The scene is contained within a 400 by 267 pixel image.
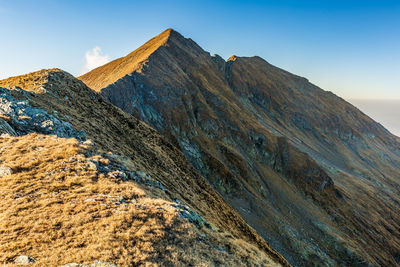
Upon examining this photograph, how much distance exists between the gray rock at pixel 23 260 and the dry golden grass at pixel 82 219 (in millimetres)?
210

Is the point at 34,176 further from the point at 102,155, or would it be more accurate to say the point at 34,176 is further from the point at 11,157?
the point at 102,155

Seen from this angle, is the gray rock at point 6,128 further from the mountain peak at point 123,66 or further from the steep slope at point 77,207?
the mountain peak at point 123,66

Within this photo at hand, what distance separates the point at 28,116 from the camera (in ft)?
50.8

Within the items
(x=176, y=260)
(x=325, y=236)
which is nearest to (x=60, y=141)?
(x=176, y=260)

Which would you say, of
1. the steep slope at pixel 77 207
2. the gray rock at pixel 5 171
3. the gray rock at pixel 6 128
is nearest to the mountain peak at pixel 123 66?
the steep slope at pixel 77 207

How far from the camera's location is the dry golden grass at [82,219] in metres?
7.83

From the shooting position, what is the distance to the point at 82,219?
920cm

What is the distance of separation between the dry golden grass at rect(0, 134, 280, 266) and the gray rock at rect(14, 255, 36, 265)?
0.69ft

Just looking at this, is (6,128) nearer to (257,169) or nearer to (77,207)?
(77,207)

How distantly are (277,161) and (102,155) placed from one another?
222 feet

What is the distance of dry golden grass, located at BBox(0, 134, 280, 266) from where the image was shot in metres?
7.83

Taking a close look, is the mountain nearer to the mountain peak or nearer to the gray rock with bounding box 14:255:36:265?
the mountain peak

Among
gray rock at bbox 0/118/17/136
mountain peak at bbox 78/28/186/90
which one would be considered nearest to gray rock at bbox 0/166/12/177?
gray rock at bbox 0/118/17/136

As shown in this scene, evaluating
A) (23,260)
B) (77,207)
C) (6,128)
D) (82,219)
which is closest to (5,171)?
(6,128)
